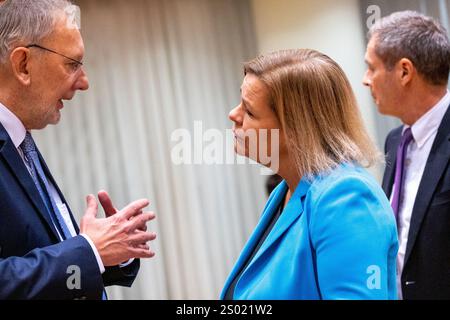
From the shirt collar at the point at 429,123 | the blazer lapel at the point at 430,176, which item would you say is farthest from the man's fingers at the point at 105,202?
the shirt collar at the point at 429,123

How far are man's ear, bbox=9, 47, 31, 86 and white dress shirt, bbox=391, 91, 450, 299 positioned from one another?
4.85 ft

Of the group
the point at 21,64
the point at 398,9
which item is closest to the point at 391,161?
the point at 398,9

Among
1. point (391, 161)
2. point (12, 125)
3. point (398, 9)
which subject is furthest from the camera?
point (398, 9)

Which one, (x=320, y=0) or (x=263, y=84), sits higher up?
(x=320, y=0)

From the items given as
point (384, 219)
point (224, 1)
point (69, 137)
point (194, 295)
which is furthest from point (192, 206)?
point (384, 219)

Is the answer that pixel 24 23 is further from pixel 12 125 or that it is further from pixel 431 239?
pixel 431 239

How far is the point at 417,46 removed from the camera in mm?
2551

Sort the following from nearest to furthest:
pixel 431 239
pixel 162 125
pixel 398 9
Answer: pixel 431 239, pixel 398 9, pixel 162 125

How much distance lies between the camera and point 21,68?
6.07 ft

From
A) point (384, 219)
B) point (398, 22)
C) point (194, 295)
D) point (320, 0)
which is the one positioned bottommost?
point (194, 295)

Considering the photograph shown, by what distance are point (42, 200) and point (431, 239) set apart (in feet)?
4.58

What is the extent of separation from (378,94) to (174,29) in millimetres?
2125

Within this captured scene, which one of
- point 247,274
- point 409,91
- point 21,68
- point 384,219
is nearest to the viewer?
point 384,219
